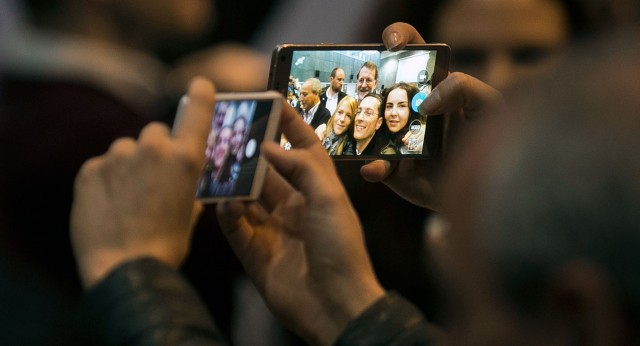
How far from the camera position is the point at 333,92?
187 cm

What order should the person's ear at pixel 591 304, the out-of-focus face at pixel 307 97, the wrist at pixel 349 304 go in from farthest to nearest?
the out-of-focus face at pixel 307 97 → the wrist at pixel 349 304 → the person's ear at pixel 591 304

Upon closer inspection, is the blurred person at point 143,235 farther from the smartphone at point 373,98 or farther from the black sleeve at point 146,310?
the smartphone at point 373,98

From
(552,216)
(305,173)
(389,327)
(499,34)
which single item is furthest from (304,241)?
(499,34)

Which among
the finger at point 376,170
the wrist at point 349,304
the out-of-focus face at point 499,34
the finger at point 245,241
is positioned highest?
the out-of-focus face at point 499,34

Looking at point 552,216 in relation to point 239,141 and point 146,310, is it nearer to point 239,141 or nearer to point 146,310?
point 146,310


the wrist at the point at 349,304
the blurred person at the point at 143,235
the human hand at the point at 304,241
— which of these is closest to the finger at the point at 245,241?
the human hand at the point at 304,241

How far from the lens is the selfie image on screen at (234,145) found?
5.14 feet

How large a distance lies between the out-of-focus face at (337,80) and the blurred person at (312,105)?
0.9 inches

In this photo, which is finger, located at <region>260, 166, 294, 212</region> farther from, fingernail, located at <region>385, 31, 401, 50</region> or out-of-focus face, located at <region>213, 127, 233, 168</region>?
fingernail, located at <region>385, 31, 401, 50</region>

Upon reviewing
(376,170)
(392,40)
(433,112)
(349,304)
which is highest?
(392,40)

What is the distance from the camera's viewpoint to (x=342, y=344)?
1.33 m

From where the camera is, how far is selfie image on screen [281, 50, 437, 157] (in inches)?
73.0

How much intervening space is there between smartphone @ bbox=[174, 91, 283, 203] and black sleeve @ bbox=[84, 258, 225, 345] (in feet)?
1.05

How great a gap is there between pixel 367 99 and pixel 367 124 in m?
0.04
